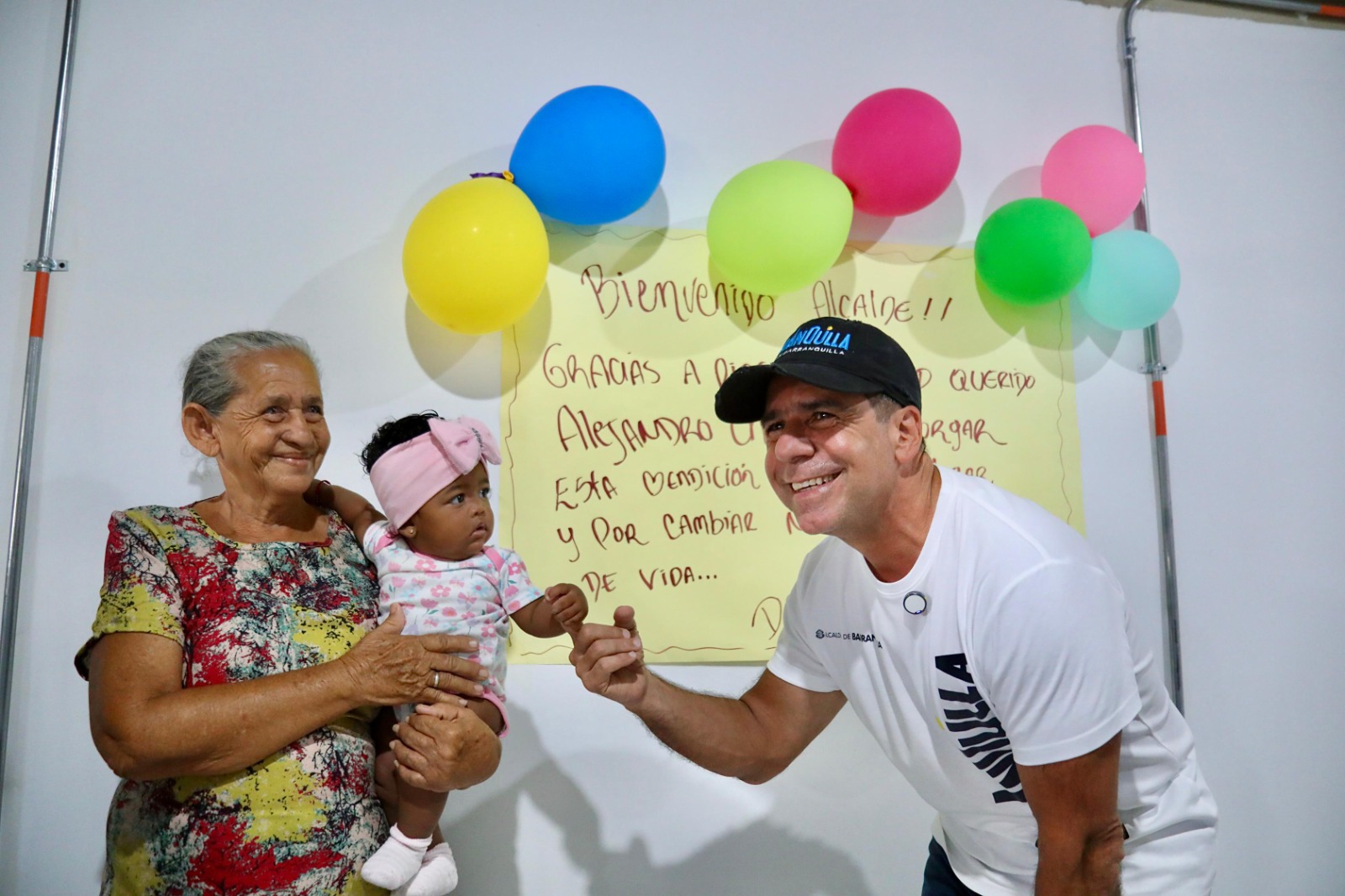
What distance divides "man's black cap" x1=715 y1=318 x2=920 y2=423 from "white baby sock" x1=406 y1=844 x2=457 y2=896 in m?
0.81

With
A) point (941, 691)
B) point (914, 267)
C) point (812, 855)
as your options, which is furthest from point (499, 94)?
point (812, 855)

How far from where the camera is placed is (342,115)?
71.3 inches

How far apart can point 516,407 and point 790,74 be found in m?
0.99

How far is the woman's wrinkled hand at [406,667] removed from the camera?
1.23 meters

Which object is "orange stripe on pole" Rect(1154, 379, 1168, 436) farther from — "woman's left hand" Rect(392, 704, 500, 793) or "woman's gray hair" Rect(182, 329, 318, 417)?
"woman's gray hair" Rect(182, 329, 318, 417)

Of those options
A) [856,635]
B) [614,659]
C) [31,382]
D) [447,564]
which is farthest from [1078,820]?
[31,382]

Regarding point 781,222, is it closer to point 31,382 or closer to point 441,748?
point 441,748

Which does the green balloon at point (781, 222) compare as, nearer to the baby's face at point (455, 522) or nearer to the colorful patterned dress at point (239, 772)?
the baby's face at point (455, 522)

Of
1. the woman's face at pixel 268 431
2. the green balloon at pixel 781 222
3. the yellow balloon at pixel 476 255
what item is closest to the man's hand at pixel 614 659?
the woman's face at pixel 268 431

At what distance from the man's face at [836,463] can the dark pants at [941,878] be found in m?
0.62

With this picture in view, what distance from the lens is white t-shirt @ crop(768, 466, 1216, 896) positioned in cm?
117

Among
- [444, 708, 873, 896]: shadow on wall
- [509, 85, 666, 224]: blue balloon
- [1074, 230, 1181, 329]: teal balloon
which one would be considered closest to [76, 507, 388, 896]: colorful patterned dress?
[444, 708, 873, 896]: shadow on wall

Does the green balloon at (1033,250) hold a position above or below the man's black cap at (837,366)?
above

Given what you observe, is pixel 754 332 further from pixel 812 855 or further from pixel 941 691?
pixel 812 855
